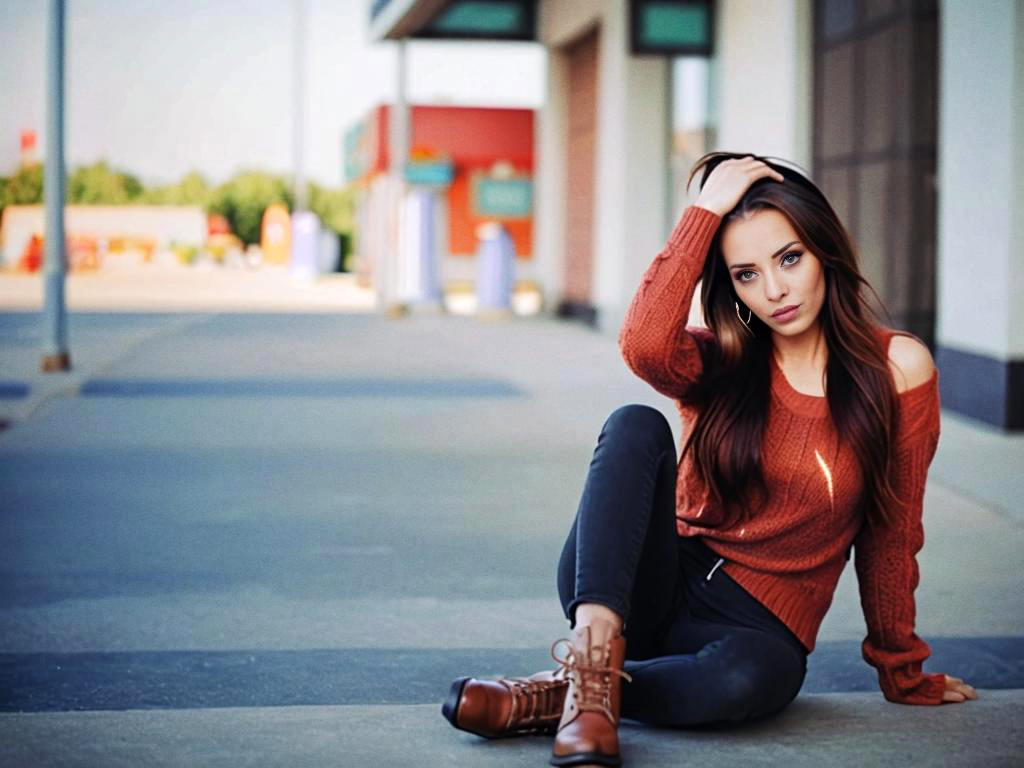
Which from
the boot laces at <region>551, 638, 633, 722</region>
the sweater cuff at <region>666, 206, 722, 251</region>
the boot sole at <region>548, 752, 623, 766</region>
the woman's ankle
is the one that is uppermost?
the sweater cuff at <region>666, 206, 722, 251</region>

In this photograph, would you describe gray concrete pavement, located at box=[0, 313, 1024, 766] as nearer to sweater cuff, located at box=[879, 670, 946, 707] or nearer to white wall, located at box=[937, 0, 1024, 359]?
sweater cuff, located at box=[879, 670, 946, 707]

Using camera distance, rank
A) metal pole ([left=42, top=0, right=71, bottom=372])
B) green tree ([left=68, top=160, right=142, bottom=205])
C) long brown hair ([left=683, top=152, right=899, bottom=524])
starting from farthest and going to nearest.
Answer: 1. green tree ([left=68, top=160, right=142, bottom=205])
2. metal pole ([left=42, top=0, right=71, bottom=372])
3. long brown hair ([left=683, top=152, right=899, bottom=524])

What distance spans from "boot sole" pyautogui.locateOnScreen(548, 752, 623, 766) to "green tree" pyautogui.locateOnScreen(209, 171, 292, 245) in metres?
50.2

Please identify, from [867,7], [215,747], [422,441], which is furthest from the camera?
[867,7]

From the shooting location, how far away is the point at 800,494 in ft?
11.5

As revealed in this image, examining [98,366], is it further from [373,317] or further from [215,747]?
[215,747]

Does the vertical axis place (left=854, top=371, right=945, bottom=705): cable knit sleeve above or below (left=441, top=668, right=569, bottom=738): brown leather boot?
above

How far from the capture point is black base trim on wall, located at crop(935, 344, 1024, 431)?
905 centimetres

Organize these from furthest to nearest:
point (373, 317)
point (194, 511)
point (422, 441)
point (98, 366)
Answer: point (373, 317) → point (98, 366) → point (422, 441) → point (194, 511)

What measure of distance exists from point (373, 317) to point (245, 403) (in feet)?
34.7

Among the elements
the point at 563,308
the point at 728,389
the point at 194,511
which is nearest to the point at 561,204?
the point at 563,308

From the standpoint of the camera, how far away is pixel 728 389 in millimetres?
3605

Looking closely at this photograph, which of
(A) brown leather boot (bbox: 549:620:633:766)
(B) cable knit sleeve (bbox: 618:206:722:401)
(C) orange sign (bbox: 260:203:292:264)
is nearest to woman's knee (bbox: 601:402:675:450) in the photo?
(B) cable knit sleeve (bbox: 618:206:722:401)

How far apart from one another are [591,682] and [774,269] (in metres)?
0.91
